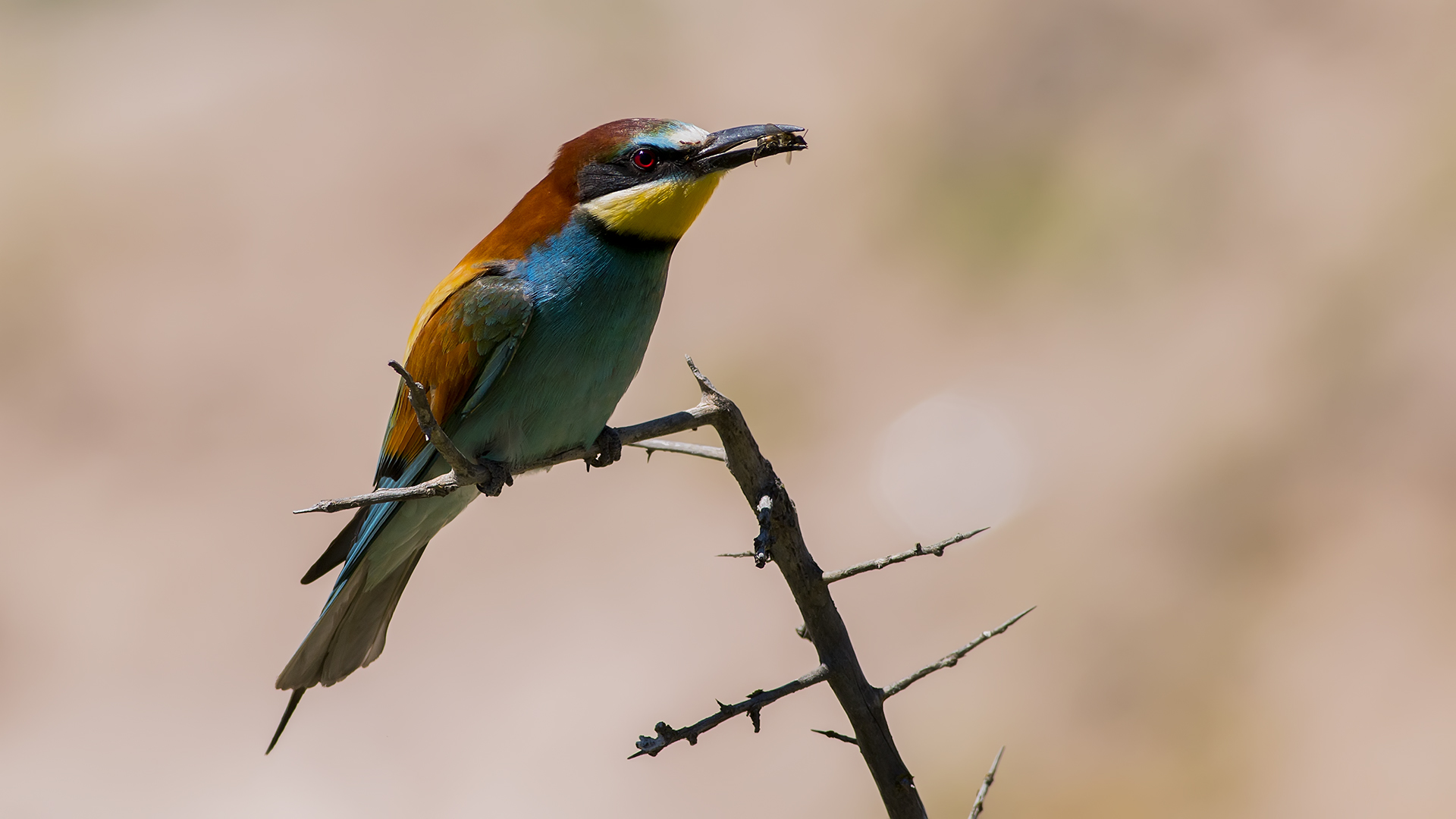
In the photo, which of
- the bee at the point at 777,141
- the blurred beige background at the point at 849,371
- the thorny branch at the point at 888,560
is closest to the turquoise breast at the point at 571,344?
the bee at the point at 777,141

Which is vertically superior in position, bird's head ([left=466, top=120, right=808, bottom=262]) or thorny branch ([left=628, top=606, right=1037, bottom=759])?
bird's head ([left=466, top=120, right=808, bottom=262])

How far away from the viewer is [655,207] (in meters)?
2.45

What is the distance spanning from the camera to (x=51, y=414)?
22.1 feet

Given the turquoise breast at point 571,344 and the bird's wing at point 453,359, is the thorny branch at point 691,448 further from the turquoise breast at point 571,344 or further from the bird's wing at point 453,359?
the bird's wing at point 453,359

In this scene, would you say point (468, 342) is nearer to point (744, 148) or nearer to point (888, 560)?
point (744, 148)

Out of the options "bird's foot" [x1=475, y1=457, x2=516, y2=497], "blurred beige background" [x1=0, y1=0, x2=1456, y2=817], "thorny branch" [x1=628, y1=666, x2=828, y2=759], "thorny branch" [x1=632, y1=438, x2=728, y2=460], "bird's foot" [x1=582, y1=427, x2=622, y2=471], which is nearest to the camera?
"thorny branch" [x1=628, y1=666, x2=828, y2=759]

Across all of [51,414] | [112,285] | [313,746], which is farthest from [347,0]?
[313,746]

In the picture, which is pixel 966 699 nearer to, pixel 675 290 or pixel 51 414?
pixel 675 290

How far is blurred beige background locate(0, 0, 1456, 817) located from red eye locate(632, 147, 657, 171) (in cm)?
300

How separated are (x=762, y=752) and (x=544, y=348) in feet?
10.1

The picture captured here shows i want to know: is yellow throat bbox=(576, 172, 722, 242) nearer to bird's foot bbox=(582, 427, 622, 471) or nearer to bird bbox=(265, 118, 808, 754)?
bird bbox=(265, 118, 808, 754)

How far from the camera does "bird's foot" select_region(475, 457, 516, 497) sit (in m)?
2.34

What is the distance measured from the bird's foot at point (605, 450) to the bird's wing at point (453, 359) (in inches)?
10.2

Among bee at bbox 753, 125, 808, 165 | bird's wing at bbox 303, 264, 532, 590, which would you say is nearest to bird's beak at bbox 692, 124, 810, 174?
bee at bbox 753, 125, 808, 165
